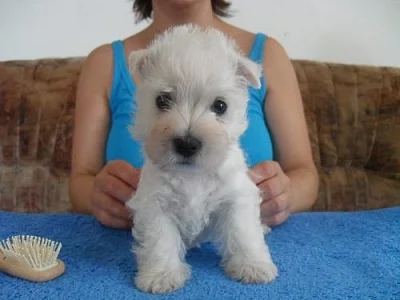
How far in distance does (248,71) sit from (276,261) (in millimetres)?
397

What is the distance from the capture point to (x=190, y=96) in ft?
3.23

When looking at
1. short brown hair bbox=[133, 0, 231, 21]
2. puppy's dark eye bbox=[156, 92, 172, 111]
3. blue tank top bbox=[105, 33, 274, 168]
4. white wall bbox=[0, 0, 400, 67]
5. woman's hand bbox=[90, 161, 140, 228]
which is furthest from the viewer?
white wall bbox=[0, 0, 400, 67]

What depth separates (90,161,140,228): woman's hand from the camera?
1196 millimetres

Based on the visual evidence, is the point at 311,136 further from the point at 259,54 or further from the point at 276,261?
the point at 276,261

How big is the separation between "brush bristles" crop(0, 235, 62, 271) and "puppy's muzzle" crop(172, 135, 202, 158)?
32 centimetres

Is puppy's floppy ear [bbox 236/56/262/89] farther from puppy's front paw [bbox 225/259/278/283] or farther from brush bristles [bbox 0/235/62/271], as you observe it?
brush bristles [bbox 0/235/62/271]

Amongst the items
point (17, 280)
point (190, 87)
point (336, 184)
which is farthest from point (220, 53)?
point (336, 184)

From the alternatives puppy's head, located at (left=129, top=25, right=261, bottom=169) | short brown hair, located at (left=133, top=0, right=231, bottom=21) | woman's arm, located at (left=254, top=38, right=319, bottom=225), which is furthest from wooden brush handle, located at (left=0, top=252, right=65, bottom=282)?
short brown hair, located at (left=133, top=0, right=231, bottom=21)

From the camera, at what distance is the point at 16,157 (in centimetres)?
212

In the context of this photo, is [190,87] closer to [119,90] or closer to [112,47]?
[119,90]

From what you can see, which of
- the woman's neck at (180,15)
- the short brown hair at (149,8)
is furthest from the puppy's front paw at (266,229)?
the short brown hair at (149,8)

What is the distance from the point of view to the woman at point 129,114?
58.1 inches

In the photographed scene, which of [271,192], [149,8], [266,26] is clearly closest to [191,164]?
[271,192]

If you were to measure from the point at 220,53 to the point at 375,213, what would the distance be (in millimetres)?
637
